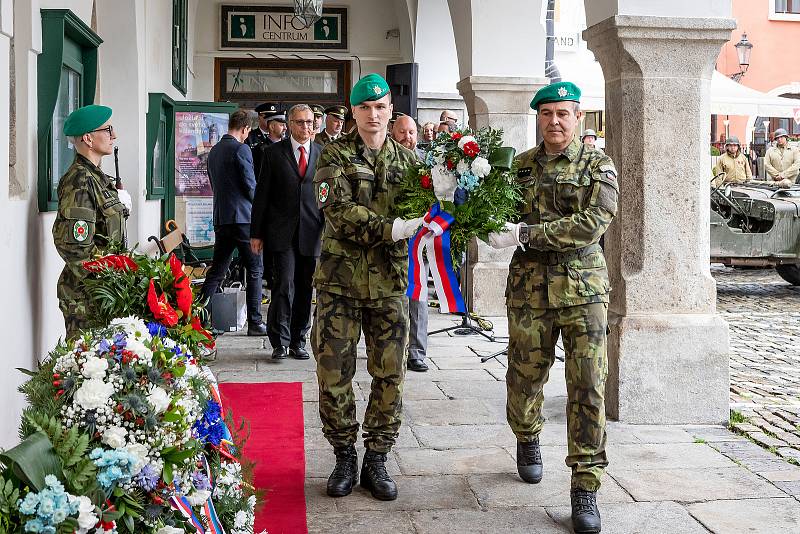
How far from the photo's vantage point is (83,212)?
201 inches

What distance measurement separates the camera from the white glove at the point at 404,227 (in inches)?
178

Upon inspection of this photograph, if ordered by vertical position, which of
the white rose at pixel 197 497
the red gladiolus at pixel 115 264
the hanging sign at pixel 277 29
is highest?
the hanging sign at pixel 277 29

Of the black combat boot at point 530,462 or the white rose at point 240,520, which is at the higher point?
the white rose at point 240,520

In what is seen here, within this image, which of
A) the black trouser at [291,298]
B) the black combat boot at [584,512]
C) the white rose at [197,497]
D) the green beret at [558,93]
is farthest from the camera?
the black trouser at [291,298]

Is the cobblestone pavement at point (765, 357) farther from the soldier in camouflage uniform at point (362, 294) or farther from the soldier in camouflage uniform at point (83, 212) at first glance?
the soldier in camouflage uniform at point (83, 212)

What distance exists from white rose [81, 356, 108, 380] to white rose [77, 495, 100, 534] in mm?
515

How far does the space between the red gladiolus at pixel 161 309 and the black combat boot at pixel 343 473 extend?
141cm

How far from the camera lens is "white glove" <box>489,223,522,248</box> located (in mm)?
4523

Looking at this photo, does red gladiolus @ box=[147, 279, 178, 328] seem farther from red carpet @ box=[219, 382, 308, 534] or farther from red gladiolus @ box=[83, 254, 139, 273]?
red carpet @ box=[219, 382, 308, 534]

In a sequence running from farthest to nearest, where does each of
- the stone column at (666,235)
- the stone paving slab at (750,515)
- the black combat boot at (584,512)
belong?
the stone column at (666,235)
the stone paving slab at (750,515)
the black combat boot at (584,512)

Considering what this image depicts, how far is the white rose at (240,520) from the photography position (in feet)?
11.3

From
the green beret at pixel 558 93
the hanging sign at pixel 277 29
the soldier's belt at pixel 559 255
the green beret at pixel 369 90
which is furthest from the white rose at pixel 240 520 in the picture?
the hanging sign at pixel 277 29

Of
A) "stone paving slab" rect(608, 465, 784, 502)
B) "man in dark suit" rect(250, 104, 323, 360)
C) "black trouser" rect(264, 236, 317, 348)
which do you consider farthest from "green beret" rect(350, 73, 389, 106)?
"black trouser" rect(264, 236, 317, 348)

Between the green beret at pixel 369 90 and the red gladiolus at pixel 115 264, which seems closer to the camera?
the red gladiolus at pixel 115 264
